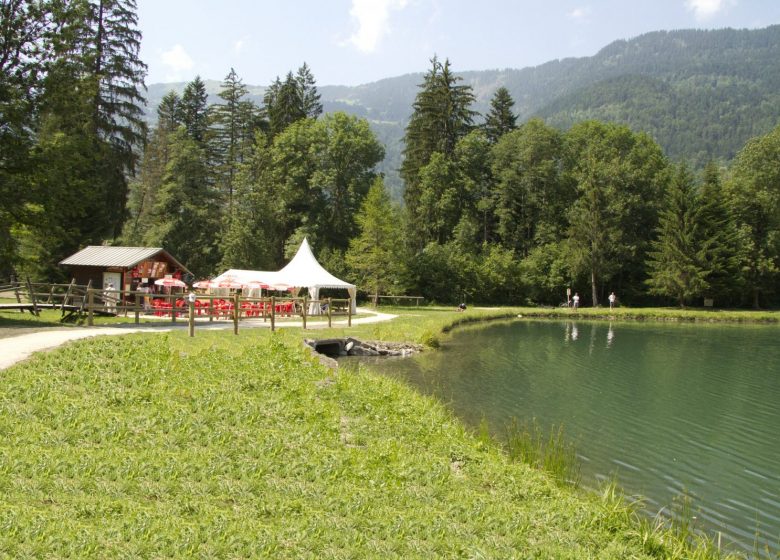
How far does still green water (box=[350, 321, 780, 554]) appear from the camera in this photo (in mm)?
8242

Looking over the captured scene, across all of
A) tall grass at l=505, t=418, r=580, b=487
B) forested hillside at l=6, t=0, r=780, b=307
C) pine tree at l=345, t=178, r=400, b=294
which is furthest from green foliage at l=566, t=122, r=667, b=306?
tall grass at l=505, t=418, r=580, b=487

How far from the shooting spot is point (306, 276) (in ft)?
108

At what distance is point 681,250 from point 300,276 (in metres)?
34.0

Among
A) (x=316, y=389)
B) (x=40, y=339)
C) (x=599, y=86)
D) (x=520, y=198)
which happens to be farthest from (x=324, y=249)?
(x=599, y=86)

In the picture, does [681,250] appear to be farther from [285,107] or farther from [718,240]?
[285,107]

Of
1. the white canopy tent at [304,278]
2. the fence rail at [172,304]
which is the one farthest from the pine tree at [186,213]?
the fence rail at [172,304]

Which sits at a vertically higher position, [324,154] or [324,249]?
[324,154]

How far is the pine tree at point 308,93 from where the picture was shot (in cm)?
5509

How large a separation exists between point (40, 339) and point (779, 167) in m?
61.3

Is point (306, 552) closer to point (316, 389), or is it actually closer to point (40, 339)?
point (316, 389)

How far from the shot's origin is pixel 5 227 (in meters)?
18.3

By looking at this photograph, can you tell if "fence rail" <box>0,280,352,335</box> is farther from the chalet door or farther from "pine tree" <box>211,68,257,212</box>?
"pine tree" <box>211,68,257,212</box>

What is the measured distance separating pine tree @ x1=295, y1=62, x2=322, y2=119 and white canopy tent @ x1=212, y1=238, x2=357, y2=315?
2615cm

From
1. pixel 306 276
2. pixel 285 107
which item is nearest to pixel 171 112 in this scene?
pixel 285 107
